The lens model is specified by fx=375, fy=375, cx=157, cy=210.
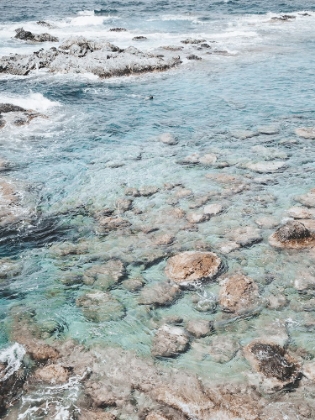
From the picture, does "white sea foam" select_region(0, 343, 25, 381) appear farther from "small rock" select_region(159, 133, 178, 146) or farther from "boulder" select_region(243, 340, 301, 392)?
"small rock" select_region(159, 133, 178, 146)

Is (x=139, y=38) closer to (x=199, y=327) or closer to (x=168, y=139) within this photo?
(x=168, y=139)

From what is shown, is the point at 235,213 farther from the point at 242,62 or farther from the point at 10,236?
the point at 242,62

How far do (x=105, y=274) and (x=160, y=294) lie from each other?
1.16 metres

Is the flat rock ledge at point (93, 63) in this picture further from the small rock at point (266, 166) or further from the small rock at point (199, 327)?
the small rock at point (199, 327)

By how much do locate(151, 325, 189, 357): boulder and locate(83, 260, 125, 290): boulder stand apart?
141 centimetres

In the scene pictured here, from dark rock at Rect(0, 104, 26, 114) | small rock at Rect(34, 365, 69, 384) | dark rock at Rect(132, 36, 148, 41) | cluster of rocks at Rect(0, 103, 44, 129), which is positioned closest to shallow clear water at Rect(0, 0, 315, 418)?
cluster of rocks at Rect(0, 103, 44, 129)

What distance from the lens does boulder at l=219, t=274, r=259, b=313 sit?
20.3ft

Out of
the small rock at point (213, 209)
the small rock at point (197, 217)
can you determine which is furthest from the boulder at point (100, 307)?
the small rock at point (213, 209)

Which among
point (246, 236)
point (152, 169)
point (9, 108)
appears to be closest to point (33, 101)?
point (9, 108)

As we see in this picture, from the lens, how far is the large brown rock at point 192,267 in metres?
6.75

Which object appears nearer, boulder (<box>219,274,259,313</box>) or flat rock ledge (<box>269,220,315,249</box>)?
boulder (<box>219,274,259,313</box>)

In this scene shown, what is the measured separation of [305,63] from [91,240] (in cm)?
1890

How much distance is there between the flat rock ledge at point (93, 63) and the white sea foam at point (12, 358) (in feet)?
57.2

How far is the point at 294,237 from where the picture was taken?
24.6 feet
